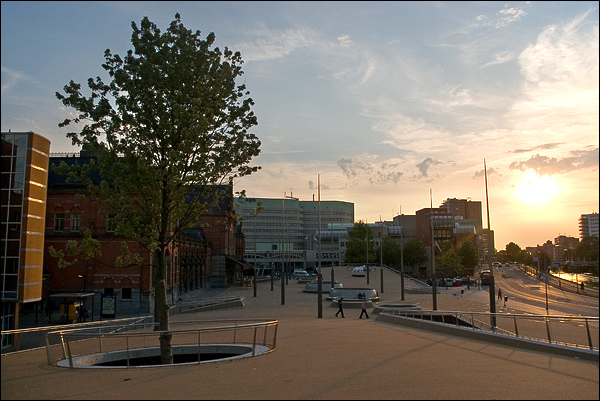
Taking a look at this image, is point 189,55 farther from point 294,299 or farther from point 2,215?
point 294,299

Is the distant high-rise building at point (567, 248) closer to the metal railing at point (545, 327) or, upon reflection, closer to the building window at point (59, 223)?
the metal railing at point (545, 327)

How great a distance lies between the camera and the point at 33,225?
2327cm

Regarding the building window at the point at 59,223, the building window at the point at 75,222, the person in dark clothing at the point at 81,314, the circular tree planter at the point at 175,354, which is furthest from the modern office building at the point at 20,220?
the building window at the point at 59,223

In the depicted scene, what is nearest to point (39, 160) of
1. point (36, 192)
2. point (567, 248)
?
point (36, 192)

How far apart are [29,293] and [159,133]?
40.8ft

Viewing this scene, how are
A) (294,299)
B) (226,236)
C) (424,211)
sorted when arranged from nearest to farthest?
1. (294,299)
2. (226,236)
3. (424,211)

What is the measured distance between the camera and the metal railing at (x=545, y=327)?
39.3ft

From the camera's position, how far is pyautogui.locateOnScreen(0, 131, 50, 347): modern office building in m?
22.3

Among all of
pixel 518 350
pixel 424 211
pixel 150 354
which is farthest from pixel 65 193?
pixel 424 211

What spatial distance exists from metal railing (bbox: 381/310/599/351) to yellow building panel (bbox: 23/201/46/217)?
19290 mm

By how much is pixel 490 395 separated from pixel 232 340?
9317 mm

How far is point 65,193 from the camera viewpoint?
43156 millimetres

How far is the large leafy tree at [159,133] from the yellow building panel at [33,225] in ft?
28.1

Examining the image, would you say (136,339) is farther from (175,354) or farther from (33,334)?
(33,334)
